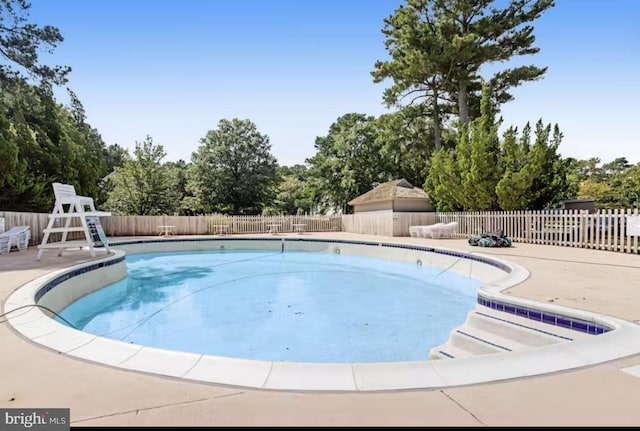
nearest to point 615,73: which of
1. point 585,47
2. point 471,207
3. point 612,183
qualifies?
point 585,47

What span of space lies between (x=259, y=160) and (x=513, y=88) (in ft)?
60.3

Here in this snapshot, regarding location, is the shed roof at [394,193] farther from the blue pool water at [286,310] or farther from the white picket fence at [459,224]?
the blue pool water at [286,310]

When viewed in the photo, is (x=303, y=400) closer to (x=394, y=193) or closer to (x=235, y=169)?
(x=394, y=193)

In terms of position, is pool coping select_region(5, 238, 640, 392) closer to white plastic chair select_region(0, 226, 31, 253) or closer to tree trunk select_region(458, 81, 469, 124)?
white plastic chair select_region(0, 226, 31, 253)

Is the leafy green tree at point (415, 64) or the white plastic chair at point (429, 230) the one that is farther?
the leafy green tree at point (415, 64)

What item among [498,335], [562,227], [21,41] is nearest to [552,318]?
[498,335]

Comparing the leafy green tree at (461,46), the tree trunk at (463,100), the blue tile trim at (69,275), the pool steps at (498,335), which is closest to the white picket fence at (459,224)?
the blue tile trim at (69,275)

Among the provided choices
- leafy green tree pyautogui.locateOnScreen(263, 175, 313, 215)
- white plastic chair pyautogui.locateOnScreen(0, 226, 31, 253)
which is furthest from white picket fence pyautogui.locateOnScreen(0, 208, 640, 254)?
leafy green tree pyautogui.locateOnScreen(263, 175, 313, 215)

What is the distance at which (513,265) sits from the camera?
22.4ft

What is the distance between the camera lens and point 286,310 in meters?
6.27

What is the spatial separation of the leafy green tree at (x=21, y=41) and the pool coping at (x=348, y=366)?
1665 centimetres

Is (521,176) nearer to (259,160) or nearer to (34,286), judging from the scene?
(34,286)

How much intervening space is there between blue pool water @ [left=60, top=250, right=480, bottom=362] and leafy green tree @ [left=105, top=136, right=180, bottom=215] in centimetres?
1306

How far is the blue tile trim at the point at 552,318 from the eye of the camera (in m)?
3.25
